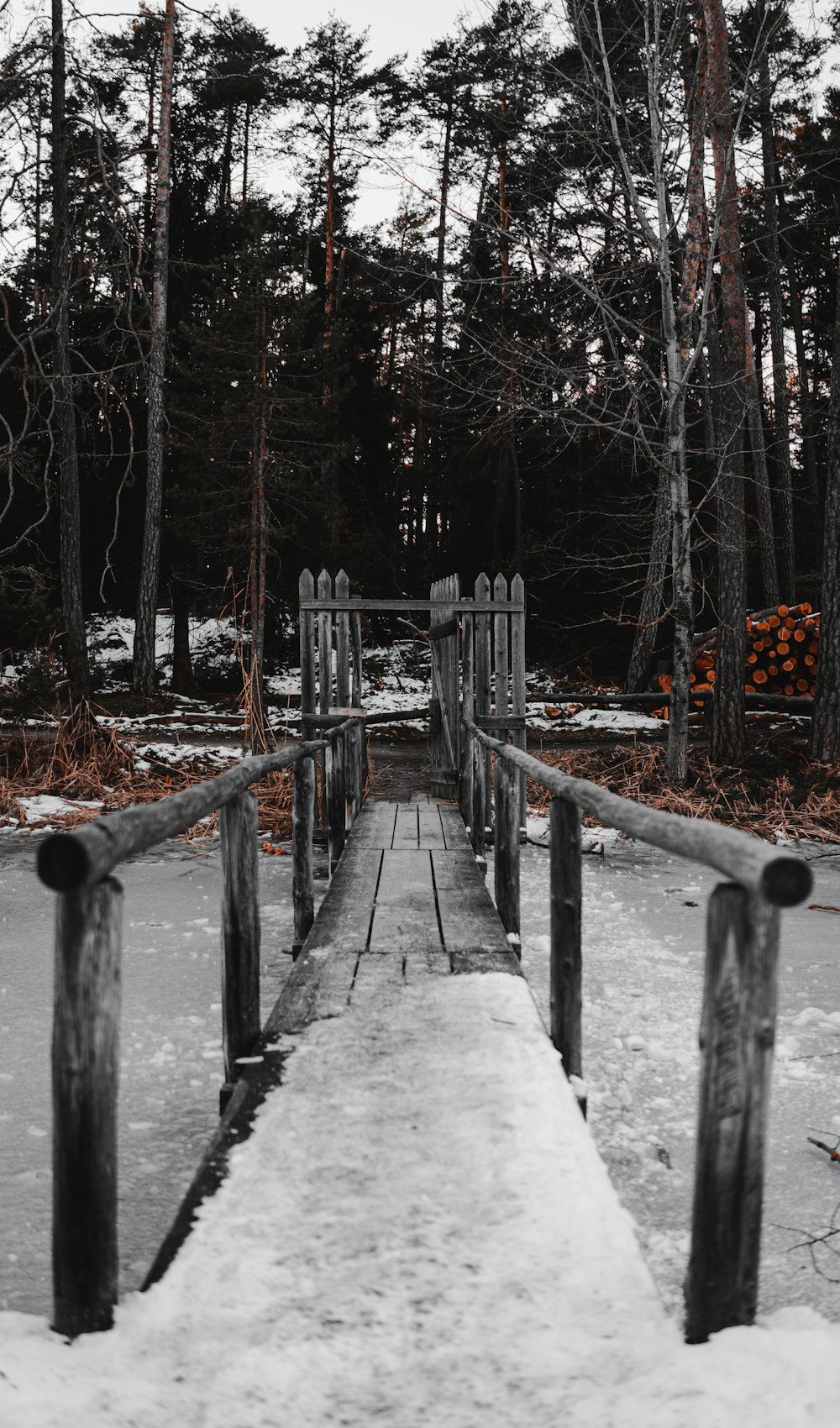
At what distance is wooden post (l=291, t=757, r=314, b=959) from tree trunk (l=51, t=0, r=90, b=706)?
532cm

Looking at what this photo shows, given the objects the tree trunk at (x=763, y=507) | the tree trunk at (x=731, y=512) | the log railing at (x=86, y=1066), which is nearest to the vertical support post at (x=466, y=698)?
the tree trunk at (x=731, y=512)

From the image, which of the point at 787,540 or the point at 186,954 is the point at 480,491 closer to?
the point at 787,540

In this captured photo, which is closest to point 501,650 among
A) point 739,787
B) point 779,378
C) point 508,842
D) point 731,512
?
point 739,787

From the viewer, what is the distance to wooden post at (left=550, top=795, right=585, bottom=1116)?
3010 millimetres

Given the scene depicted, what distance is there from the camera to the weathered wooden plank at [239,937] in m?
2.94

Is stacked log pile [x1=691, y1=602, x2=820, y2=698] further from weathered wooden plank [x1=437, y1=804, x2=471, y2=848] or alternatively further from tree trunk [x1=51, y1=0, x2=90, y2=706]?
tree trunk [x1=51, y1=0, x2=90, y2=706]

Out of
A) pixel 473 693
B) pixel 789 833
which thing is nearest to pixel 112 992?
pixel 473 693

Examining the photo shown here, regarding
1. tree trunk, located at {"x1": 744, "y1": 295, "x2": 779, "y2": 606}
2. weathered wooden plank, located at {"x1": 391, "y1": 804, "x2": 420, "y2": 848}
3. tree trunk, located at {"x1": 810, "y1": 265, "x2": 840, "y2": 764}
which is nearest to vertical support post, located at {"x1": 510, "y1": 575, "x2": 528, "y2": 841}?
weathered wooden plank, located at {"x1": 391, "y1": 804, "x2": 420, "y2": 848}

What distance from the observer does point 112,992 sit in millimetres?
1867

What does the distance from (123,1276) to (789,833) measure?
23.2 ft

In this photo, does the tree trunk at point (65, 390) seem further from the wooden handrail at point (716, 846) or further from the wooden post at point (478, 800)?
the wooden handrail at point (716, 846)

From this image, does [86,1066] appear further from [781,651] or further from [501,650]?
[781,651]

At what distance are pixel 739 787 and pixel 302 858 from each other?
18.2ft

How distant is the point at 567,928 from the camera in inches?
121
